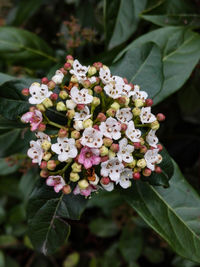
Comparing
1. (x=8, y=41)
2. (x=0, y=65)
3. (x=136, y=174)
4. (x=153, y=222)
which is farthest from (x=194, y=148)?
(x=0, y=65)

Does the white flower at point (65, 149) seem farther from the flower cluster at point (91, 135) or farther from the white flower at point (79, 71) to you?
the white flower at point (79, 71)

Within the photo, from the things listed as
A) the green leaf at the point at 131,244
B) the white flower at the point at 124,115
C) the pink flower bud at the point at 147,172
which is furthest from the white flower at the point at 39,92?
the green leaf at the point at 131,244

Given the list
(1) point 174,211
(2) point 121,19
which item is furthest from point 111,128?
(2) point 121,19

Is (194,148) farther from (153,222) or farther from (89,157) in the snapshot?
(89,157)

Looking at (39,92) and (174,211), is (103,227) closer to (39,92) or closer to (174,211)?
(174,211)

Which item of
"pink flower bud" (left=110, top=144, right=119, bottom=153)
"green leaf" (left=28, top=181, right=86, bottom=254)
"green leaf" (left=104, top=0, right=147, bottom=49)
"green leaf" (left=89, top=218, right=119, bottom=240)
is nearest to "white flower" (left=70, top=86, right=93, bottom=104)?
"pink flower bud" (left=110, top=144, right=119, bottom=153)

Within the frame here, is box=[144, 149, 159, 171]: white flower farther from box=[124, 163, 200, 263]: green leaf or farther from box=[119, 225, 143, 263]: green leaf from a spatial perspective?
box=[119, 225, 143, 263]: green leaf
